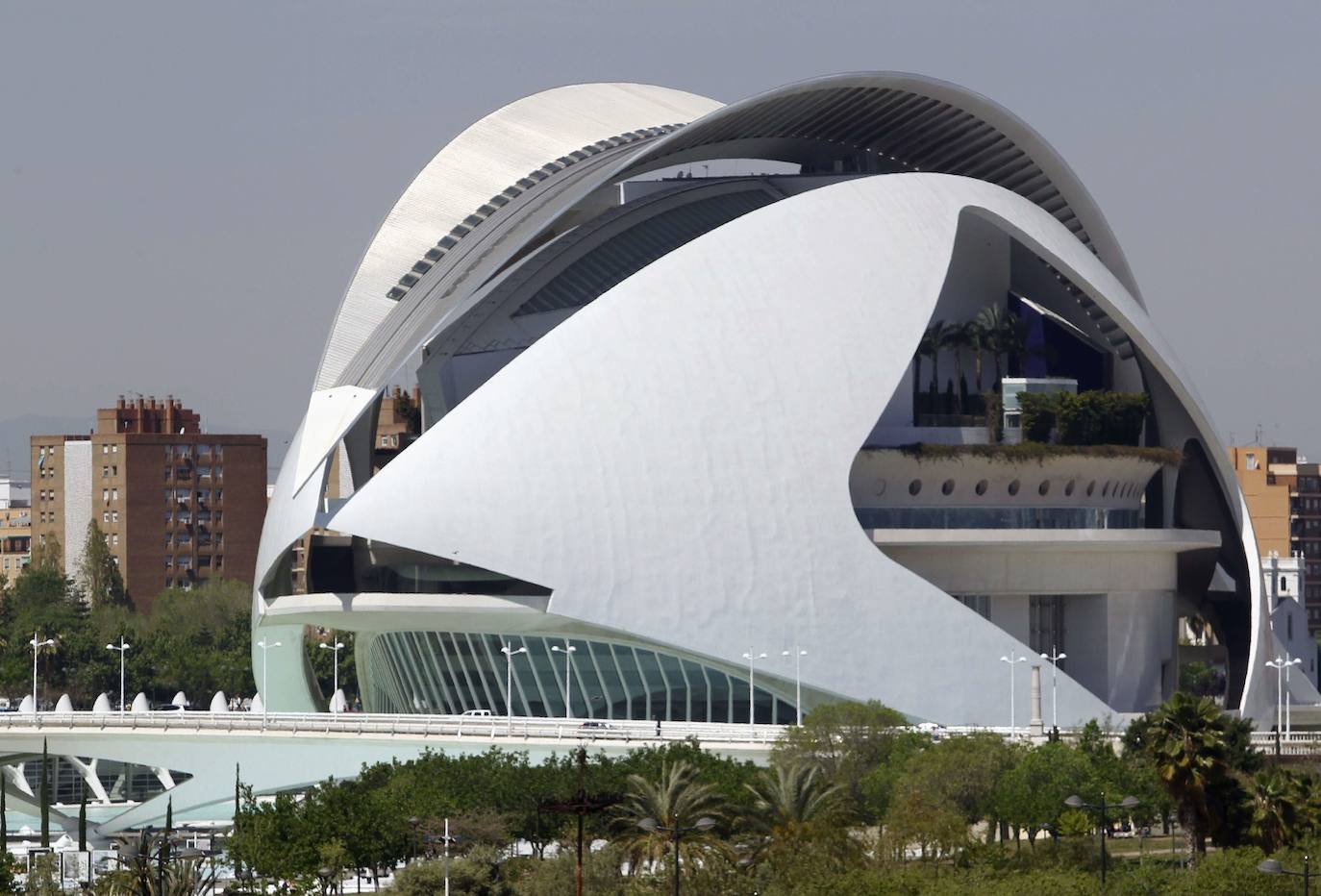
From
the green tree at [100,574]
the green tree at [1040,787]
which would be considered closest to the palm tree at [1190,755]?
the green tree at [1040,787]

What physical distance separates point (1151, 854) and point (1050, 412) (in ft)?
77.3

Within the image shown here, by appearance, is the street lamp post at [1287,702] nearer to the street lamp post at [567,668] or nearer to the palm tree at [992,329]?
the palm tree at [992,329]

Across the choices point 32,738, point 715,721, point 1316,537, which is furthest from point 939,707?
point 1316,537

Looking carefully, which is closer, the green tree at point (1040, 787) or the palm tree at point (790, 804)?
the palm tree at point (790, 804)

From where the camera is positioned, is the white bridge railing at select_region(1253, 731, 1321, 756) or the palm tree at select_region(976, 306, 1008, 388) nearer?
the white bridge railing at select_region(1253, 731, 1321, 756)

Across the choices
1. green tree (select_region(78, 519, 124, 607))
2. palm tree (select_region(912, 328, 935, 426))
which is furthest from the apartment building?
palm tree (select_region(912, 328, 935, 426))

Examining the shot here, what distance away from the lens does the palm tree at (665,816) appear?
148 feet

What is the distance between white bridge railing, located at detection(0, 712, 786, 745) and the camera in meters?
63.4

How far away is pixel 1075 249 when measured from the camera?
7412 centimetres

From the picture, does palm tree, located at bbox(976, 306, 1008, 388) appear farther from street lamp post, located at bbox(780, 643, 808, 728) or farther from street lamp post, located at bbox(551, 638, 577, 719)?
street lamp post, located at bbox(551, 638, 577, 719)

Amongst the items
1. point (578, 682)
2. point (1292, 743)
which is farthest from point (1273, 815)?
point (578, 682)

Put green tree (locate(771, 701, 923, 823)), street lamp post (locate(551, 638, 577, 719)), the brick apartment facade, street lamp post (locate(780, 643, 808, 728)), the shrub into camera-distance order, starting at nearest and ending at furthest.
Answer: green tree (locate(771, 701, 923, 823)) < street lamp post (locate(780, 643, 808, 728)) < street lamp post (locate(551, 638, 577, 719)) < the shrub < the brick apartment facade

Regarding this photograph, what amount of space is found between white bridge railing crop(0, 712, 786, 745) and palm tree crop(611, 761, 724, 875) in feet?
41.4

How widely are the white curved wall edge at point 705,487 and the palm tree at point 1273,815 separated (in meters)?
19.8
